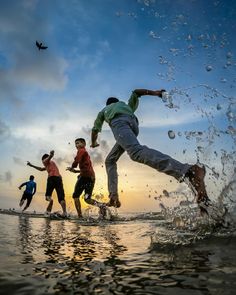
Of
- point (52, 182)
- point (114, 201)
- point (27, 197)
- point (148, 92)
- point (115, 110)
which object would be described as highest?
point (148, 92)

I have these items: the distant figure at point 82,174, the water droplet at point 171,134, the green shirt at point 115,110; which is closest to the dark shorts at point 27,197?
the distant figure at point 82,174

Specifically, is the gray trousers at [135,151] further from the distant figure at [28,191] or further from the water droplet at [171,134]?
→ the distant figure at [28,191]

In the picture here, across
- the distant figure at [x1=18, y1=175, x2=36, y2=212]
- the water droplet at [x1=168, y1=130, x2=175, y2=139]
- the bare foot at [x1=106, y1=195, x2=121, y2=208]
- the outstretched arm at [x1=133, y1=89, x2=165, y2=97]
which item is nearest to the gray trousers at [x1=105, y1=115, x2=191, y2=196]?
the water droplet at [x1=168, y1=130, x2=175, y2=139]

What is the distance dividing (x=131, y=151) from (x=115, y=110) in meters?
0.78

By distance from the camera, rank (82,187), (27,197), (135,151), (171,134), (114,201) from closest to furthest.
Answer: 1. (171,134)
2. (135,151)
3. (114,201)
4. (82,187)
5. (27,197)

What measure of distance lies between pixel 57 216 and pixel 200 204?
6653mm

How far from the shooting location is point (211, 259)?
2.17 metres

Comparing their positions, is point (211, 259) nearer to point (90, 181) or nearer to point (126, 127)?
point (126, 127)

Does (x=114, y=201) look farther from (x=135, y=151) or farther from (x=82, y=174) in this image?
(x=82, y=174)

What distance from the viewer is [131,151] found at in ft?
15.5

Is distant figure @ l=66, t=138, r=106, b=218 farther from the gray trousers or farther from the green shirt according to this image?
the green shirt

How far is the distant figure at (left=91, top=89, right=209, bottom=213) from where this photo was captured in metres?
4.10

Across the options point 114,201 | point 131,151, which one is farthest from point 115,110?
point 114,201

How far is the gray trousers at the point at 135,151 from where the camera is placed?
4.25 metres
